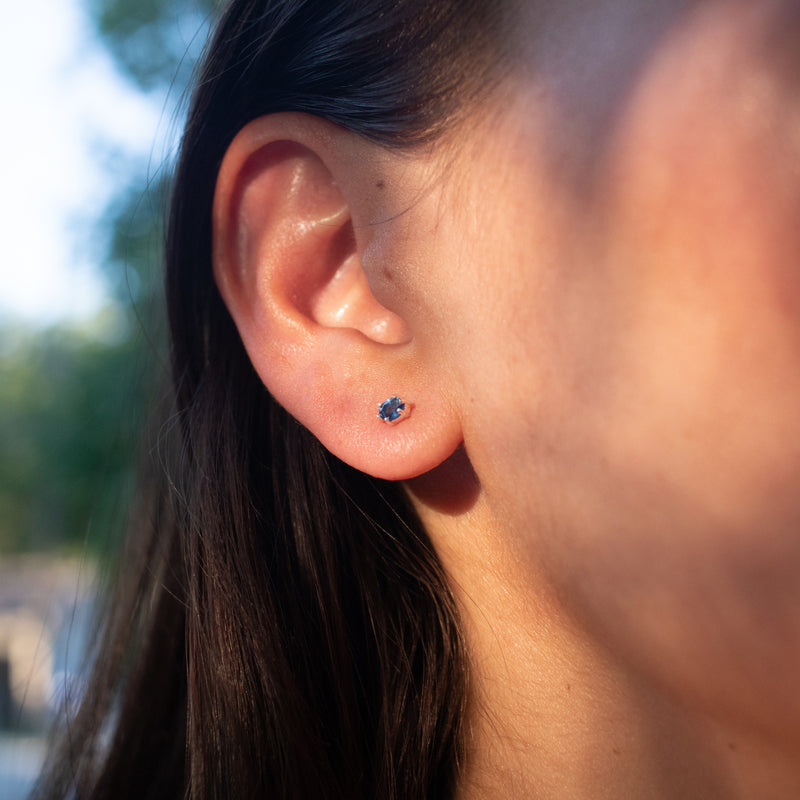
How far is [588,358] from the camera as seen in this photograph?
0.88 m

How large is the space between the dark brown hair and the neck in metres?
0.06

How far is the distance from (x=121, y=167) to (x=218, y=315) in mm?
7621

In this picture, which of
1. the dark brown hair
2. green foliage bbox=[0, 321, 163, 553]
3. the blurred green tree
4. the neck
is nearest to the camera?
the neck

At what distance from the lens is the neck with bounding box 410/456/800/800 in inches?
37.2

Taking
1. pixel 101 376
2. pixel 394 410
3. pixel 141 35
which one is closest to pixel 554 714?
pixel 394 410

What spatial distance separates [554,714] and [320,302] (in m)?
0.65

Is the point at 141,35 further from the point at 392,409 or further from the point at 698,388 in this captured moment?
the point at 698,388

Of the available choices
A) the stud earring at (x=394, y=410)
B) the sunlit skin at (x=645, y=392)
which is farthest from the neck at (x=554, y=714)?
Answer: the stud earring at (x=394, y=410)

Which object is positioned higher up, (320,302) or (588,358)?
(320,302)

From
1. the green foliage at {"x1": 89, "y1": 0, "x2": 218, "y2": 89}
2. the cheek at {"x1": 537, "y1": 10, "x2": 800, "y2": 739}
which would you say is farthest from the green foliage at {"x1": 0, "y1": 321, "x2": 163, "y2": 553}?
the cheek at {"x1": 537, "y1": 10, "x2": 800, "y2": 739}

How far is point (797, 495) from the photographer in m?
0.80

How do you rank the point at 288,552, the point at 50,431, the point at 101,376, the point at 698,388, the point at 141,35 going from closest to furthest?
the point at 698,388
the point at 288,552
the point at 141,35
the point at 101,376
the point at 50,431

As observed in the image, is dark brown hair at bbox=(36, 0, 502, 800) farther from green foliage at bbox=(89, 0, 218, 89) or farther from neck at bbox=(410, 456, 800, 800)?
green foliage at bbox=(89, 0, 218, 89)

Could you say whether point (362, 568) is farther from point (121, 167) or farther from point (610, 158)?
point (121, 167)
